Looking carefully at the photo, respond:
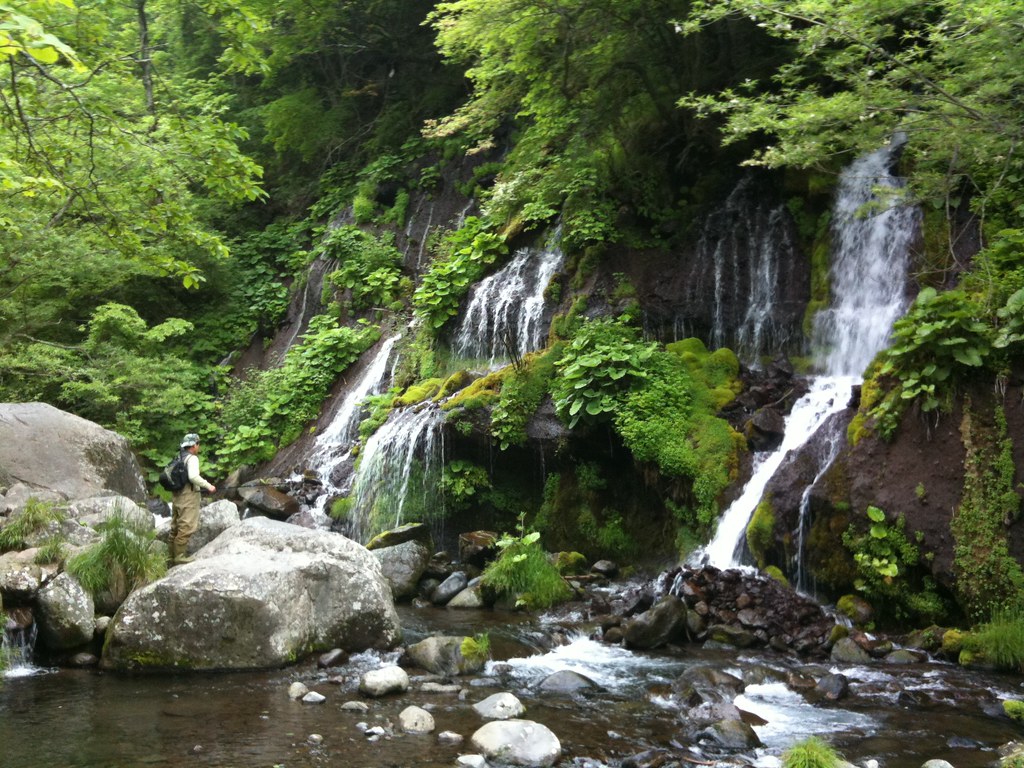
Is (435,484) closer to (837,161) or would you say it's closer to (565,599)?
(565,599)

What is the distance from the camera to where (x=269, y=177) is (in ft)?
84.8

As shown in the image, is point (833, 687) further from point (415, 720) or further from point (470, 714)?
point (415, 720)

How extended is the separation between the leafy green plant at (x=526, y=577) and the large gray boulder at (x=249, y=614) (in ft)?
7.17

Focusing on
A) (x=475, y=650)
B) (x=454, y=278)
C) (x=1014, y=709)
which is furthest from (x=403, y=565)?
(x=1014, y=709)

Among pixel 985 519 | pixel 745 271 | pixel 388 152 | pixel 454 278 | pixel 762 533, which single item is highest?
pixel 388 152

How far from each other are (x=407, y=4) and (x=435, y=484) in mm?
15415

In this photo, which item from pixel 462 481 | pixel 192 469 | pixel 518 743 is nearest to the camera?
pixel 518 743

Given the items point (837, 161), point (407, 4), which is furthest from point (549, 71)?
point (407, 4)

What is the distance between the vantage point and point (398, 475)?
42.7 ft

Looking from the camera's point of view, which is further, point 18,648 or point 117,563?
point 117,563

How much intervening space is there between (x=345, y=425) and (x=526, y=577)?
702cm

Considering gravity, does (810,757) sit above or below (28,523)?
below

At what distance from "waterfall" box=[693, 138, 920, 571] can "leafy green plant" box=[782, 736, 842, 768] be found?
15.8 feet

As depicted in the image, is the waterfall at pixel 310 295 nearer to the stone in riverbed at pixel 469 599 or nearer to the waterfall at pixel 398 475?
the waterfall at pixel 398 475
